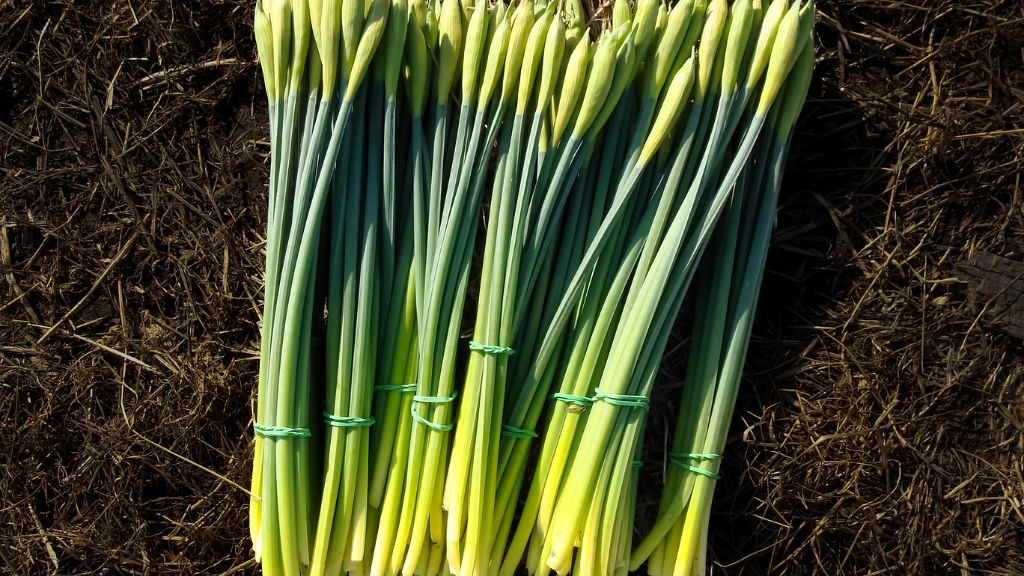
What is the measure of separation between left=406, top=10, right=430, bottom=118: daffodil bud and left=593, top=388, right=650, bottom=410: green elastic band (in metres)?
0.64

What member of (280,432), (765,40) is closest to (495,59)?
(765,40)

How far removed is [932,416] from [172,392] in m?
1.65

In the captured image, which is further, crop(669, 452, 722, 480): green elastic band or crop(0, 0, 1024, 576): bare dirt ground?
crop(0, 0, 1024, 576): bare dirt ground

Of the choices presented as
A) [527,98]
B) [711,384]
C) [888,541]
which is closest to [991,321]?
[888,541]

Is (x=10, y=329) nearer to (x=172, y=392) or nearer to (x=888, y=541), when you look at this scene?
(x=172, y=392)

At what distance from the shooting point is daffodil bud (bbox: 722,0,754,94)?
1.41m

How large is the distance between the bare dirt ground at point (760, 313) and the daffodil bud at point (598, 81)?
54cm

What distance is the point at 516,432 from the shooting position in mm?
1479

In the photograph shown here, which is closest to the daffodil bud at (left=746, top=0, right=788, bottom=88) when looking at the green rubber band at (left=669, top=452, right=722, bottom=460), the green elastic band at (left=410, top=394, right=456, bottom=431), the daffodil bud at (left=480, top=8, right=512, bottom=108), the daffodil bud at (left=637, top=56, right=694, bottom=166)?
the daffodil bud at (left=637, top=56, right=694, bottom=166)

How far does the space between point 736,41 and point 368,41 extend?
2.21 ft

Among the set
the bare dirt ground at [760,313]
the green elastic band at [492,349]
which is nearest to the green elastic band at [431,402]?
the green elastic band at [492,349]

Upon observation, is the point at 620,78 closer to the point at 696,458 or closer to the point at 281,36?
the point at 281,36

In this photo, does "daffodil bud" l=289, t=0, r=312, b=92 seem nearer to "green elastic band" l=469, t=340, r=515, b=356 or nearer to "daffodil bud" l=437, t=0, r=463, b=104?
"daffodil bud" l=437, t=0, r=463, b=104

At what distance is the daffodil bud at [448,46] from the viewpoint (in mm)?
1446
